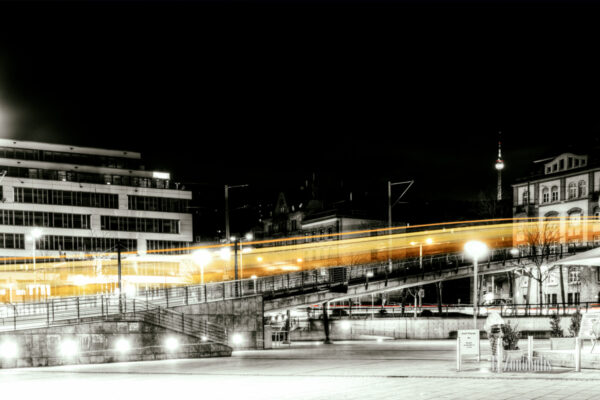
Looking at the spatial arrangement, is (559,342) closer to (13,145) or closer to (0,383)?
(0,383)

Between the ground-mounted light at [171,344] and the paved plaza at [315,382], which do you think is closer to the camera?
the paved plaza at [315,382]

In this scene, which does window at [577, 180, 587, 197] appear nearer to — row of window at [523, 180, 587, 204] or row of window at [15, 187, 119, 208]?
row of window at [523, 180, 587, 204]

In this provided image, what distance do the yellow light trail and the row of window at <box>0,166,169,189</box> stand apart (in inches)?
441

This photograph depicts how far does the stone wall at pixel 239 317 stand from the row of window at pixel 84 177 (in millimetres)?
55654

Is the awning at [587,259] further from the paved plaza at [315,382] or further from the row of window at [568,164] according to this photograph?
the row of window at [568,164]

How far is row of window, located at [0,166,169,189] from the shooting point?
283 ft

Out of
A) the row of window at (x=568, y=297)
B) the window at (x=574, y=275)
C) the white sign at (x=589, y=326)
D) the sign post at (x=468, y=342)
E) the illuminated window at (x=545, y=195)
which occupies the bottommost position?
the row of window at (x=568, y=297)

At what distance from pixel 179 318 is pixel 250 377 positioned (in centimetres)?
1680

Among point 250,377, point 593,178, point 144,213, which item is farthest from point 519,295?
point 250,377

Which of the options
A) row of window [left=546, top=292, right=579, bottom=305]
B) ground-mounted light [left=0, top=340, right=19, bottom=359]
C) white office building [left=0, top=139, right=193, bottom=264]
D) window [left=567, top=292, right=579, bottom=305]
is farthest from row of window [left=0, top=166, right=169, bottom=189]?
ground-mounted light [left=0, top=340, right=19, bottom=359]

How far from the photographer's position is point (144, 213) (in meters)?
94.2

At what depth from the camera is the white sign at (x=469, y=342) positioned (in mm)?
18297

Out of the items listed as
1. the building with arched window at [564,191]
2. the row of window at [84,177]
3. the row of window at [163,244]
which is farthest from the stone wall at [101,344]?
the row of window at [163,244]

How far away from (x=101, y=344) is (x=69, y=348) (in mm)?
1431
